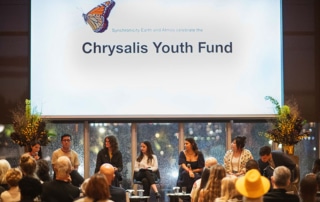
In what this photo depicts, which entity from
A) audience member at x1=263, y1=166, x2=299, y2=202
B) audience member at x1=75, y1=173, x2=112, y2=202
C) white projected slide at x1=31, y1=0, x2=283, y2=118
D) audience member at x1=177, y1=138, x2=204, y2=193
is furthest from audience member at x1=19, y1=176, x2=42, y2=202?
white projected slide at x1=31, y1=0, x2=283, y2=118

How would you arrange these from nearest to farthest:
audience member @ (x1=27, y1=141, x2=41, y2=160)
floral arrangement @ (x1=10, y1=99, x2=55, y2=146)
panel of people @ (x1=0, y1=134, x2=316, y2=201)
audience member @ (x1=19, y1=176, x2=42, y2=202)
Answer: audience member @ (x1=19, y1=176, x2=42, y2=202) < panel of people @ (x1=0, y1=134, x2=316, y2=201) < audience member @ (x1=27, y1=141, x2=41, y2=160) < floral arrangement @ (x1=10, y1=99, x2=55, y2=146)

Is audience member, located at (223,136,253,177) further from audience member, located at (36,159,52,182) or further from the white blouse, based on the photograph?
audience member, located at (36,159,52,182)

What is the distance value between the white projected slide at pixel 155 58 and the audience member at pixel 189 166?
104 centimetres

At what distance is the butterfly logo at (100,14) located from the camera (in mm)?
12695

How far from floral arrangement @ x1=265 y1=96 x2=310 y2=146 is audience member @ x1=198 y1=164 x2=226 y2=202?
4846mm

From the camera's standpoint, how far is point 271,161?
10859 millimetres

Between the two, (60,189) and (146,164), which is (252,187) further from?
(146,164)

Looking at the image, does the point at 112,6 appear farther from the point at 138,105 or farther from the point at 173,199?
the point at 173,199

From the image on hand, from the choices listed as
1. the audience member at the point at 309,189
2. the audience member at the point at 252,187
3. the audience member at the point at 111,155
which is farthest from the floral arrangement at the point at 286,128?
the audience member at the point at 252,187

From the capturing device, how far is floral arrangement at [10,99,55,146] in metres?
11.7

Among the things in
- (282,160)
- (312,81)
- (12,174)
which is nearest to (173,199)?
(282,160)

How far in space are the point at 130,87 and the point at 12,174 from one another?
578 centimetres

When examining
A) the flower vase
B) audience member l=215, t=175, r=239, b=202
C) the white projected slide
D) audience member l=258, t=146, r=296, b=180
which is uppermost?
the white projected slide

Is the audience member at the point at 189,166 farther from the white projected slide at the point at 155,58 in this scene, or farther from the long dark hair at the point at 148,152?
the white projected slide at the point at 155,58
